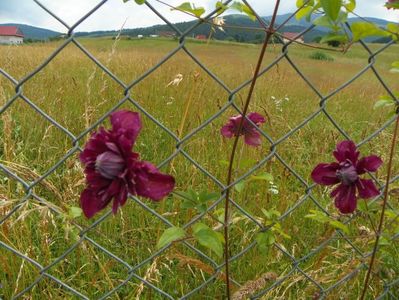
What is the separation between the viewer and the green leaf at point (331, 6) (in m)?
0.68

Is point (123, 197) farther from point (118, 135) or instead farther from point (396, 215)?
point (396, 215)

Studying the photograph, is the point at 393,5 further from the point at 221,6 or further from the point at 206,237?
the point at 206,237

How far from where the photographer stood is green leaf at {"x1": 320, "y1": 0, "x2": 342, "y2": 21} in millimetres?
682

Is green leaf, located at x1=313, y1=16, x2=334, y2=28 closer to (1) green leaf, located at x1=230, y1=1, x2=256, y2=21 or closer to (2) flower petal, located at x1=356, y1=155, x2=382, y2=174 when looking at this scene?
(1) green leaf, located at x1=230, y1=1, x2=256, y2=21

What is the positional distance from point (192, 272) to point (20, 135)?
151cm

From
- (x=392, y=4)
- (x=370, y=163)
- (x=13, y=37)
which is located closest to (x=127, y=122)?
(x=370, y=163)

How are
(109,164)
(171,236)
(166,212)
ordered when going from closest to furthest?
(109,164), (171,236), (166,212)

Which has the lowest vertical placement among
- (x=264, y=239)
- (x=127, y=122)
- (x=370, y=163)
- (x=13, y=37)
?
(x=264, y=239)

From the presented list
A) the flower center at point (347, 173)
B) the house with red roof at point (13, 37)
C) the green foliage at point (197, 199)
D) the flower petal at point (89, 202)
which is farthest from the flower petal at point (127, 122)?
the house with red roof at point (13, 37)

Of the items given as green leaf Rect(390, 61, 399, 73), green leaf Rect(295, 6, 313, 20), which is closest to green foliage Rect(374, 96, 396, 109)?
green leaf Rect(390, 61, 399, 73)

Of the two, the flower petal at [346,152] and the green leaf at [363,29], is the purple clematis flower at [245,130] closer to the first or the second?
the flower petal at [346,152]

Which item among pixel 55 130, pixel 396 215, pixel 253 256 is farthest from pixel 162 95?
pixel 396 215

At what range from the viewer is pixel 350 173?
86 centimetres

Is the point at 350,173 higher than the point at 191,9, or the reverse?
the point at 191,9
